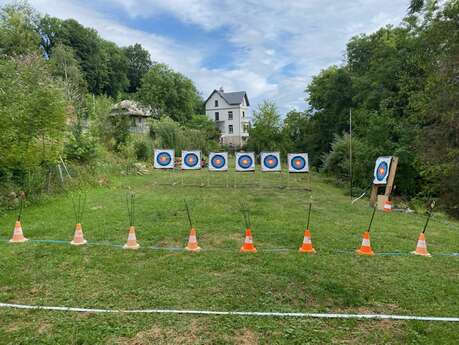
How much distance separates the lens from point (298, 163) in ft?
40.0

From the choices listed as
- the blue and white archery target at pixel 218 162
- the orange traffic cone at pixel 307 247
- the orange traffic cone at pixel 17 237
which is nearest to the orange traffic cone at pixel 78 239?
the orange traffic cone at pixel 17 237

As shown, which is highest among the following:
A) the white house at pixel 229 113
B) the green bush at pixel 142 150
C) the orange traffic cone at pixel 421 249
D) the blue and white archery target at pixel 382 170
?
the white house at pixel 229 113

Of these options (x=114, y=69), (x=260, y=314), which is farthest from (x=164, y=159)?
(x=114, y=69)

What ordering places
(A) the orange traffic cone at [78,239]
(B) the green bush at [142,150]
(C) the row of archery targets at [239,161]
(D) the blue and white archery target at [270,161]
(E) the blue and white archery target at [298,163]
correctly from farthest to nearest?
(B) the green bush at [142,150], (D) the blue and white archery target at [270,161], (C) the row of archery targets at [239,161], (E) the blue and white archery target at [298,163], (A) the orange traffic cone at [78,239]

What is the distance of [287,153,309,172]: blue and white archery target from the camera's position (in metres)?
12.1

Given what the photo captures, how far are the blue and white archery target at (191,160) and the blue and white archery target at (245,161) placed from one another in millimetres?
1641

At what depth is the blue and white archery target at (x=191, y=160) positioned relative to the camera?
12.5 m

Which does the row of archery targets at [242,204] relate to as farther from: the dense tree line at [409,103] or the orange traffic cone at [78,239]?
the dense tree line at [409,103]

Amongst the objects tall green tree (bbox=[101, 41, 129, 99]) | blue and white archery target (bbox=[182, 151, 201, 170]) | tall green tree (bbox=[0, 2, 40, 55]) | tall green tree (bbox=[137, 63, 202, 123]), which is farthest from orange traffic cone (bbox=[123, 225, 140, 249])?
tall green tree (bbox=[101, 41, 129, 99])

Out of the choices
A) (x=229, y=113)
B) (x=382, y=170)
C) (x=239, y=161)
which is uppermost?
(x=229, y=113)

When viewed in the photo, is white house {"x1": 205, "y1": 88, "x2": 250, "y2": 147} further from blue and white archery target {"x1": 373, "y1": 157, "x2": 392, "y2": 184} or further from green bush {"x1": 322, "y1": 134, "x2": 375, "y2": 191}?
blue and white archery target {"x1": 373, "y1": 157, "x2": 392, "y2": 184}

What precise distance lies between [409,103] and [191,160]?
8.55m

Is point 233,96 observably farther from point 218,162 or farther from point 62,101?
point 62,101

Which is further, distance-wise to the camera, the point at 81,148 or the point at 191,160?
the point at 191,160
